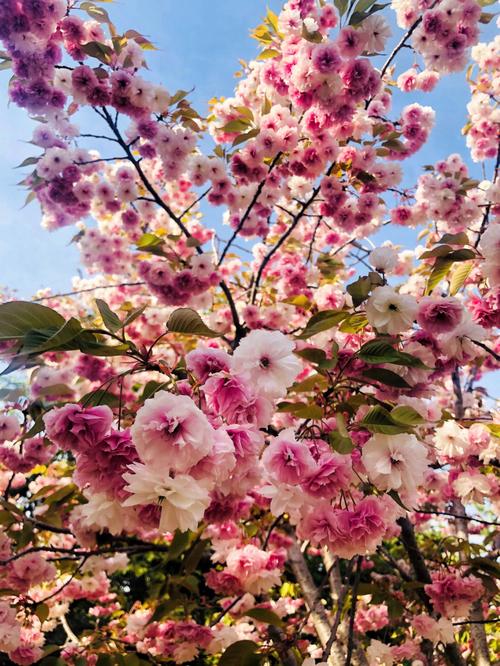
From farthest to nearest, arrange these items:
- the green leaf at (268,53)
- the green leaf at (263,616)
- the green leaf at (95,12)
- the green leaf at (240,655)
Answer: the green leaf at (268,53)
the green leaf at (95,12)
the green leaf at (263,616)
the green leaf at (240,655)

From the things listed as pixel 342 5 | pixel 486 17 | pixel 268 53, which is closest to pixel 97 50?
pixel 268 53

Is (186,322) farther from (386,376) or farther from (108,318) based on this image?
(386,376)

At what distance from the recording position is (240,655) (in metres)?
1.53

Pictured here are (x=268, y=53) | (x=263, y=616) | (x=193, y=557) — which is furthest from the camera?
(x=268, y=53)

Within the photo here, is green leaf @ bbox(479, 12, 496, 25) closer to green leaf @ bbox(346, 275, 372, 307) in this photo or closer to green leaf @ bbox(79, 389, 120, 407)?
green leaf @ bbox(346, 275, 372, 307)

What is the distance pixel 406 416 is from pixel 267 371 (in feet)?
0.97

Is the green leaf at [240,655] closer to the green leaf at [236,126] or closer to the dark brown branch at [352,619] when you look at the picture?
the dark brown branch at [352,619]

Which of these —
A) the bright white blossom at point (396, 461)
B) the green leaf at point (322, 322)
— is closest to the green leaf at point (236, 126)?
the green leaf at point (322, 322)

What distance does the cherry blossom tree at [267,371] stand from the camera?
3.35 feet

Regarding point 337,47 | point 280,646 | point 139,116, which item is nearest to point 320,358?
point 280,646

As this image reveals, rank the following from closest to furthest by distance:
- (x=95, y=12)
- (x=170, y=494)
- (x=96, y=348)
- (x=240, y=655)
Result: 1. (x=170, y=494)
2. (x=96, y=348)
3. (x=240, y=655)
4. (x=95, y=12)

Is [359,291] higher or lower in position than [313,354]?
higher

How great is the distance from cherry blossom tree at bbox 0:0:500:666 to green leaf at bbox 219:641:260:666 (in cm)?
1

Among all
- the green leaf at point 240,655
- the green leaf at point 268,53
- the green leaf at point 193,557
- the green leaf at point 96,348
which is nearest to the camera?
the green leaf at point 96,348
